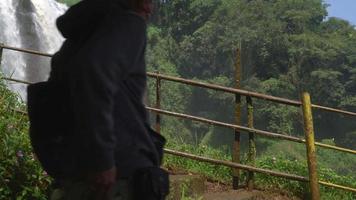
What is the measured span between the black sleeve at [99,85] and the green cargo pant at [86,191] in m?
0.11

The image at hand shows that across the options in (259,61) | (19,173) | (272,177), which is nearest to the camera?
(19,173)

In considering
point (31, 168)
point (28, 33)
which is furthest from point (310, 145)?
point (28, 33)

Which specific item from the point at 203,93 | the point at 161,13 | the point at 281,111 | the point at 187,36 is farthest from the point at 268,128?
the point at 161,13

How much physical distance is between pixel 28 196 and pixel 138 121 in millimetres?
1669

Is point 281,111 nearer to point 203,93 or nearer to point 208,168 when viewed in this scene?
point 203,93

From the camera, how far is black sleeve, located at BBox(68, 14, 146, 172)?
1.62 metres

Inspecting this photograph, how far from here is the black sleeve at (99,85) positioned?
1618 mm

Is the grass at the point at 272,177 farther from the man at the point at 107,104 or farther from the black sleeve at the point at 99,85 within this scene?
the black sleeve at the point at 99,85

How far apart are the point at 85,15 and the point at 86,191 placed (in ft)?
1.54

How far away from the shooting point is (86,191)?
1704mm

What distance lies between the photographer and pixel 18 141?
342 cm

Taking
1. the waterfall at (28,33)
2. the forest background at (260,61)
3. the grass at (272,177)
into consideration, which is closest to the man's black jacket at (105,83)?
the grass at (272,177)

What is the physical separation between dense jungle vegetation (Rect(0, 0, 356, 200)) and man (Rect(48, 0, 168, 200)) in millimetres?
28417

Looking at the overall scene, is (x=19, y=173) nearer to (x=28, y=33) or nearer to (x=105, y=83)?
(x=105, y=83)
